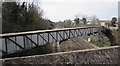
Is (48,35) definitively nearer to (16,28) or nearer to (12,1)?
(16,28)

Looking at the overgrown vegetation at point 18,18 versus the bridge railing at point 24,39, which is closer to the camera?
the bridge railing at point 24,39

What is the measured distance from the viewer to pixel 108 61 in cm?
406

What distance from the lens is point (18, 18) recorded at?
45.1ft

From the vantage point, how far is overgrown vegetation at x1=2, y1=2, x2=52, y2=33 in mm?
11992

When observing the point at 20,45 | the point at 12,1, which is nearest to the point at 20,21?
the point at 12,1

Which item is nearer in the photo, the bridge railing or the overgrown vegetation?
the bridge railing

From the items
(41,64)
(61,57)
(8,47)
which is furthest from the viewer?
(8,47)

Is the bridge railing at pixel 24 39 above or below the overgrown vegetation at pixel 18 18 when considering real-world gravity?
below

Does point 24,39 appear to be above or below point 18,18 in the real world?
below

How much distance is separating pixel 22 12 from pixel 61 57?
482 inches

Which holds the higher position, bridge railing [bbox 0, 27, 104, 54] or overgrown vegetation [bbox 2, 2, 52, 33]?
overgrown vegetation [bbox 2, 2, 52, 33]

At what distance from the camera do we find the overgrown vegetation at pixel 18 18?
39.3 ft

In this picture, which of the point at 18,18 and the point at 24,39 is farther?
the point at 18,18

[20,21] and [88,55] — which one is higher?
[20,21]
